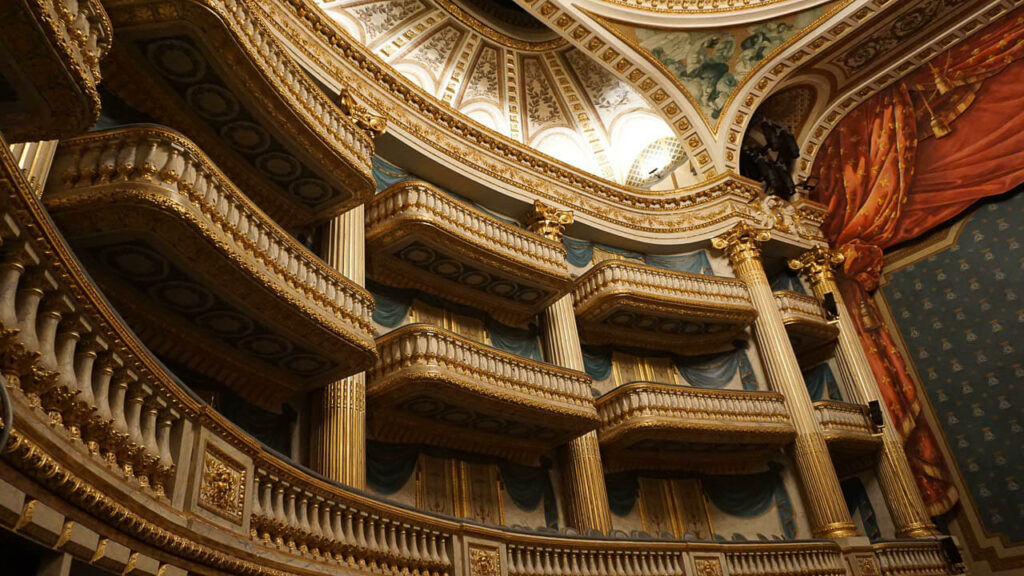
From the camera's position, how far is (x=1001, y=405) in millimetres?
12117

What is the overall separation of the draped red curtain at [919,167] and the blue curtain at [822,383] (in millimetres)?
830

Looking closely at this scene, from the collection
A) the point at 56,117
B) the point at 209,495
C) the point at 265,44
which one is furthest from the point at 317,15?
the point at 209,495

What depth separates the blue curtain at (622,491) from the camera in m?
11.2

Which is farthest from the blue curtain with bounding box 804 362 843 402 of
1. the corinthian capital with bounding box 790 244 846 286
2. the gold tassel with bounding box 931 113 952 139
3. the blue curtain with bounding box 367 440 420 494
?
the blue curtain with bounding box 367 440 420 494

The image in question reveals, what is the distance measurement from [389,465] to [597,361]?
490cm

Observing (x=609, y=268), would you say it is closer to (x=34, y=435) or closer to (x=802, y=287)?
(x=802, y=287)

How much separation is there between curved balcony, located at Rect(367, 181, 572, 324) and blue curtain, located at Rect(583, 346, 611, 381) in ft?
5.08

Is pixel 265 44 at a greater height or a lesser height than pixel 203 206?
greater

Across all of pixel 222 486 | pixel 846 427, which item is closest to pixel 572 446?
pixel 846 427

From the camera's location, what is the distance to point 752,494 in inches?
483

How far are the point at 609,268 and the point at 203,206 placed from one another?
7540 mm

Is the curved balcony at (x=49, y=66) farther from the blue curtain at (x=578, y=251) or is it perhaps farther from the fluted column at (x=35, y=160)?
the blue curtain at (x=578, y=251)

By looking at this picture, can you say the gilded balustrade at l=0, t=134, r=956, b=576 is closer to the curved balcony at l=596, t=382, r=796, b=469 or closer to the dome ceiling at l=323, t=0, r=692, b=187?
the curved balcony at l=596, t=382, r=796, b=469

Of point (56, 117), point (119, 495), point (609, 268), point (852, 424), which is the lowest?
point (119, 495)
